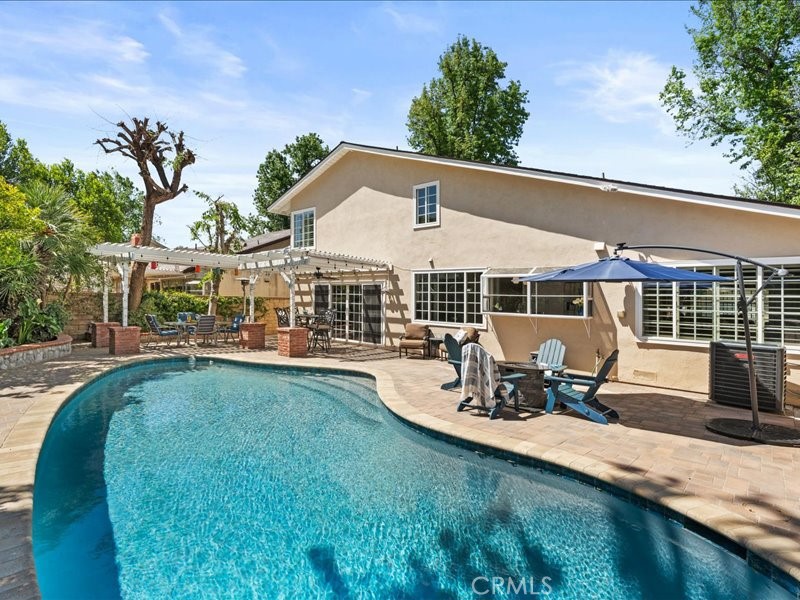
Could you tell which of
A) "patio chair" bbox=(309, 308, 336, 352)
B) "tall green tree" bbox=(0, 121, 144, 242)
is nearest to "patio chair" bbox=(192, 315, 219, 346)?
"patio chair" bbox=(309, 308, 336, 352)

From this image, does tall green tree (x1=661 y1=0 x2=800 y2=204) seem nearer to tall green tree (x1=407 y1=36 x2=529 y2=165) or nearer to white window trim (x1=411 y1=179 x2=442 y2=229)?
tall green tree (x1=407 y1=36 x2=529 y2=165)

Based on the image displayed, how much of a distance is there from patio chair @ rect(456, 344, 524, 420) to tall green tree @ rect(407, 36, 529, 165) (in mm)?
27981

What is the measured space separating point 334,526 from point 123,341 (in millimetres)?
13695

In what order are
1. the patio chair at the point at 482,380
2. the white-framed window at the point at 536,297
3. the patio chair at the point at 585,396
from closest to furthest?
the patio chair at the point at 585,396 < the patio chair at the point at 482,380 < the white-framed window at the point at 536,297

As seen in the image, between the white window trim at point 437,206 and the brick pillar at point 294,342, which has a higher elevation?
the white window trim at point 437,206

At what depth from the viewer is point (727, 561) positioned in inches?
155

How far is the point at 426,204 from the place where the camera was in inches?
593

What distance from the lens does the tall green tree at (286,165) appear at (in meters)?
36.6

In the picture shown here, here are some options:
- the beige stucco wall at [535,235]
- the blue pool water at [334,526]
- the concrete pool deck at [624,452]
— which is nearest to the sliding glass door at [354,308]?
the beige stucco wall at [535,235]

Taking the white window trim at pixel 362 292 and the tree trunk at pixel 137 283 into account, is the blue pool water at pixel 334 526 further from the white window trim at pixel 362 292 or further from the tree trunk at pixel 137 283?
the tree trunk at pixel 137 283

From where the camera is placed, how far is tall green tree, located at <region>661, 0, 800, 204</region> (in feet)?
64.2

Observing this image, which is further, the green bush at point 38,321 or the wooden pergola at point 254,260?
the wooden pergola at point 254,260

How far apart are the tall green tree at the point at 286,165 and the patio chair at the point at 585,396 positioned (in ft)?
106

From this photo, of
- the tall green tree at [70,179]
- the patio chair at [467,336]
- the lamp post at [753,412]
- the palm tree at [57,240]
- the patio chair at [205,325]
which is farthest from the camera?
the tall green tree at [70,179]
